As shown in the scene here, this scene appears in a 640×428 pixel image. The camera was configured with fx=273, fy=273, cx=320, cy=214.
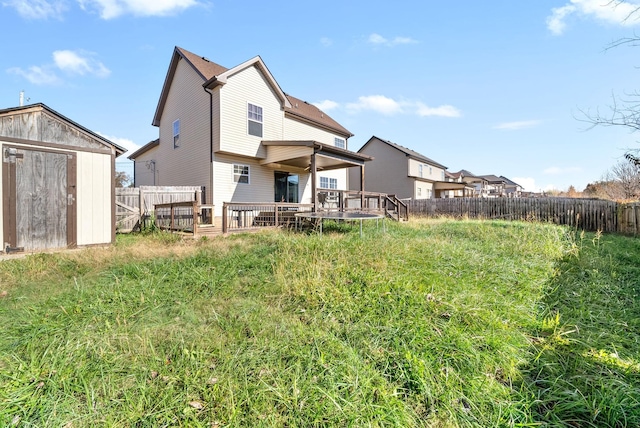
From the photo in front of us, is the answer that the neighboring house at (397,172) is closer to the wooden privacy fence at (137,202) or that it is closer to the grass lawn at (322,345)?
the wooden privacy fence at (137,202)

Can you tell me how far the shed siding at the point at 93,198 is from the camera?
723 centimetres

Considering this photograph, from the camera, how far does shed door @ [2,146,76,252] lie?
630 centimetres

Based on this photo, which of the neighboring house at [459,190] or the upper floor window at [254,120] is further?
Result: the neighboring house at [459,190]

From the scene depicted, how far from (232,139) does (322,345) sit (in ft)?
38.8

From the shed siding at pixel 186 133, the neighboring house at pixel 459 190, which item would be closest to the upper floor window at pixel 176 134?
the shed siding at pixel 186 133

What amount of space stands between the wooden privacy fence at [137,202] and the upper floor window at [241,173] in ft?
6.62

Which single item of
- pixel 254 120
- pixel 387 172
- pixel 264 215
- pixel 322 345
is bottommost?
pixel 322 345

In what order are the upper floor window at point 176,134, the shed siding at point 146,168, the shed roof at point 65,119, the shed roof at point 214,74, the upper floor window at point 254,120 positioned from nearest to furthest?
the shed roof at point 65,119 < the shed roof at point 214,74 < the upper floor window at point 254,120 < the upper floor window at point 176,134 < the shed siding at point 146,168

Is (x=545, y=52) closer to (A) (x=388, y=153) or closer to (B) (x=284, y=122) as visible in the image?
(B) (x=284, y=122)

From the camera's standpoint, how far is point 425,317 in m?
2.96

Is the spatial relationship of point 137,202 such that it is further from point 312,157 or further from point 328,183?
point 328,183

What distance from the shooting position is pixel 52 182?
6812 mm

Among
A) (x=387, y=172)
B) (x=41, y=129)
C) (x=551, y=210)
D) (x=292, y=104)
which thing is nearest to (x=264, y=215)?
(x=41, y=129)

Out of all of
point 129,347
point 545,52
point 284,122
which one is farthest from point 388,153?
point 129,347
